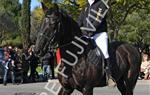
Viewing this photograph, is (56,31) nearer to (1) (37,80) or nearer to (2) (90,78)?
(2) (90,78)

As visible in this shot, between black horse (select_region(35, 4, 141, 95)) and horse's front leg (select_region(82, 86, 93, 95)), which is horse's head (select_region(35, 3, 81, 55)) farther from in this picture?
horse's front leg (select_region(82, 86, 93, 95))

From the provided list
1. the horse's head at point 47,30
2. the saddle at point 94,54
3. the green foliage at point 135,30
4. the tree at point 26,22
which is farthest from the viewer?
the green foliage at point 135,30

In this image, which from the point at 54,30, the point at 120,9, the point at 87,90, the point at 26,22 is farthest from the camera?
the point at 26,22

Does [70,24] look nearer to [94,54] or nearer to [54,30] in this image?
[54,30]

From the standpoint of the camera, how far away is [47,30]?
855 cm

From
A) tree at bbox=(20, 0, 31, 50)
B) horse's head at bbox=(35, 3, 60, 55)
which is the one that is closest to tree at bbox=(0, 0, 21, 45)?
tree at bbox=(20, 0, 31, 50)

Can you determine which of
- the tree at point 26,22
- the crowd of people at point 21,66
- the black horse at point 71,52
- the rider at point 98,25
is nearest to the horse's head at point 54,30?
the black horse at point 71,52

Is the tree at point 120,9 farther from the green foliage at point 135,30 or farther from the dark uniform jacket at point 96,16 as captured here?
the dark uniform jacket at point 96,16

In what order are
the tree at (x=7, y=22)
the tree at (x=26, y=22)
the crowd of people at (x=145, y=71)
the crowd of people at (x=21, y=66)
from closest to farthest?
1. the crowd of people at (x=21, y=66)
2. the crowd of people at (x=145, y=71)
3. the tree at (x=26, y=22)
4. the tree at (x=7, y=22)

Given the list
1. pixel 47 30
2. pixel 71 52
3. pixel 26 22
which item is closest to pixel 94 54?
pixel 71 52

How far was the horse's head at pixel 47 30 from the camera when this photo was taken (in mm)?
8469

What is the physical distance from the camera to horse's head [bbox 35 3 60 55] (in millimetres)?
8469

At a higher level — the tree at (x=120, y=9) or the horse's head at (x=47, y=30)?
the horse's head at (x=47, y=30)

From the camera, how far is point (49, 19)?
865 cm
